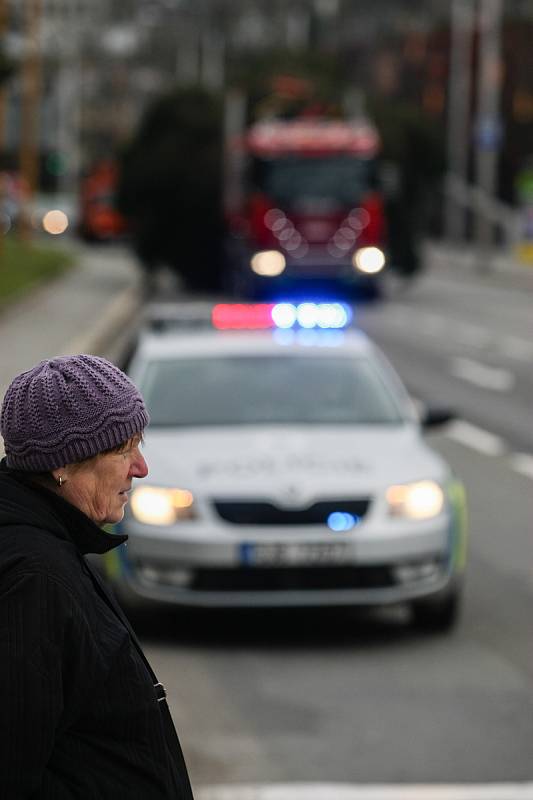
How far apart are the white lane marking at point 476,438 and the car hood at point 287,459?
664cm

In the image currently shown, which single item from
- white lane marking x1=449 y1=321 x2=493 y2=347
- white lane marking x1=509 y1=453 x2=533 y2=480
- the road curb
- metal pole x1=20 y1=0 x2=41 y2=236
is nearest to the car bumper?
white lane marking x1=509 y1=453 x2=533 y2=480

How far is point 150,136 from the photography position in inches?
1838

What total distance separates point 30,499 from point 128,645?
25cm

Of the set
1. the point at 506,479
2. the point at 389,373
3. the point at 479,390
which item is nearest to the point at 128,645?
the point at 389,373

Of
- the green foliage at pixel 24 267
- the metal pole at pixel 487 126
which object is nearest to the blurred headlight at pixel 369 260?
the green foliage at pixel 24 267

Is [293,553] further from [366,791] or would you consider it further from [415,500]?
[366,791]

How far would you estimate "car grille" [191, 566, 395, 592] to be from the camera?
9.56 metres

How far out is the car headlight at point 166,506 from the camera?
9664mm

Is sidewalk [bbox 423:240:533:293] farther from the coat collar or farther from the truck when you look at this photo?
the coat collar

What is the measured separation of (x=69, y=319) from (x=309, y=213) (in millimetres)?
8516

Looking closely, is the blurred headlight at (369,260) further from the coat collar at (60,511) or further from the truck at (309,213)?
the coat collar at (60,511)

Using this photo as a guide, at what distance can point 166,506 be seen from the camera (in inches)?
382

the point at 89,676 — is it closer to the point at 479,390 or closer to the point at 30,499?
the point at 30,499

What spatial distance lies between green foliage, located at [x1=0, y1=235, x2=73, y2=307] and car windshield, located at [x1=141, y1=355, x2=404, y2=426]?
23290mm
